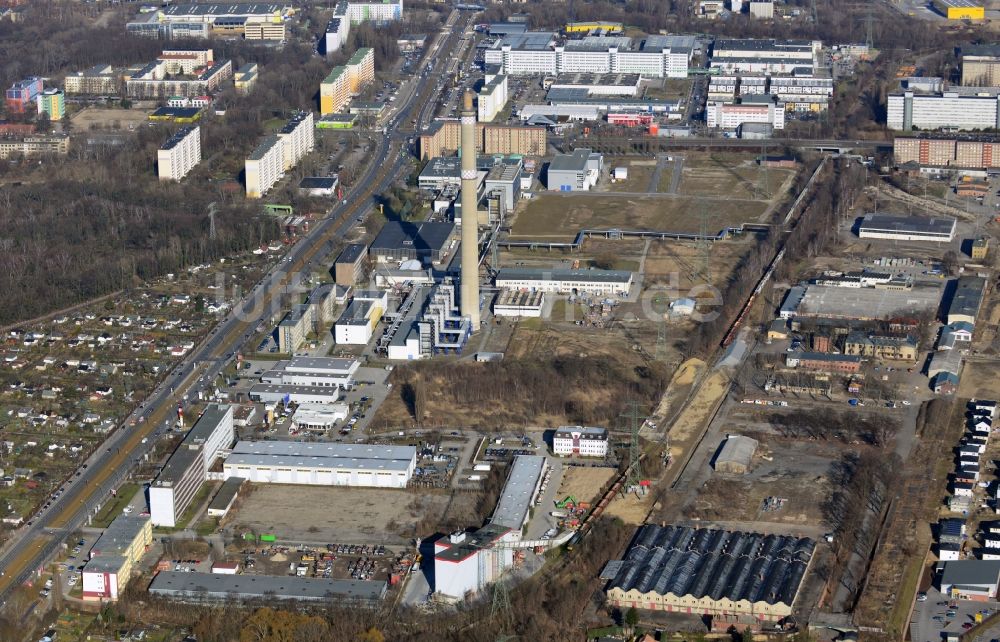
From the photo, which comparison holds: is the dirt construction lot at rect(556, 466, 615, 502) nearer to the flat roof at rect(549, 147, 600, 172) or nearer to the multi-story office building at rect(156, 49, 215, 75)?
the flat roof at rect(549, 147, 600, 172)

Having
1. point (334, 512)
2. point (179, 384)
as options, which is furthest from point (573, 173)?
point (334, 512)

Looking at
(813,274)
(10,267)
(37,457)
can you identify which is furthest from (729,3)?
(37,457)

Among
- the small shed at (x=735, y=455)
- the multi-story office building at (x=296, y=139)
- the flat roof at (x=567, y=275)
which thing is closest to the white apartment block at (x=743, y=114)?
the multi-story office building at (x=296, y=139)

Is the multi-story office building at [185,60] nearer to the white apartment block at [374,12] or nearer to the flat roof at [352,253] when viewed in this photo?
the white apartment block at [374,12]

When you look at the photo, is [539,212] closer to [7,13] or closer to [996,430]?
[996,430]

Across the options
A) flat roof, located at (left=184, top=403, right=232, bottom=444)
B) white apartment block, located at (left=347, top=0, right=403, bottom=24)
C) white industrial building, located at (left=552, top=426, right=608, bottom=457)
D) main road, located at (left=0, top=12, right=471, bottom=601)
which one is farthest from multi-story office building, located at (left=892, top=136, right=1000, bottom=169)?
white apartment block, located at (left=347, top=0, right=403, bottom=24)

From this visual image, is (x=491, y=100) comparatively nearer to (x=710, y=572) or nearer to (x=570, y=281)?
(x=570, y=281)

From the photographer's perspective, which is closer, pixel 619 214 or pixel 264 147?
pixel 619 214
